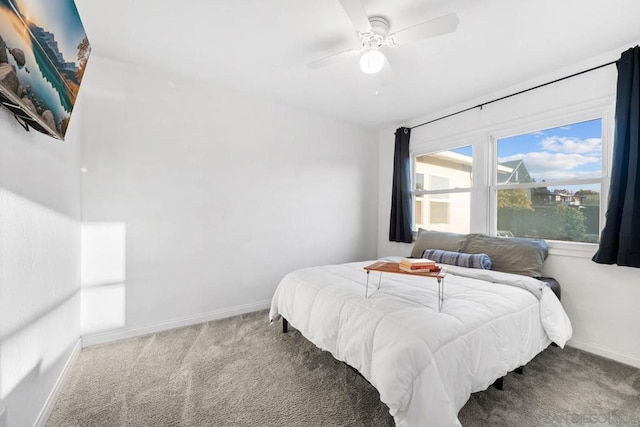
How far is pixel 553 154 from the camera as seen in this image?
8.73ft

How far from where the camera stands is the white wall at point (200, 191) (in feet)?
7.96

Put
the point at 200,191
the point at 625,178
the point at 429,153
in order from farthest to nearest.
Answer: the point at 429,153 → the point at 200,191 → the point at 625,178

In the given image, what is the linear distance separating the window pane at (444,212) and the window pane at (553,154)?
50 cm

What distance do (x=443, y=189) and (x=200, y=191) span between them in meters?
3.00

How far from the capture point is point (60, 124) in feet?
4.84

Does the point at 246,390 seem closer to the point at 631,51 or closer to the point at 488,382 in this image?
the point at 488,382

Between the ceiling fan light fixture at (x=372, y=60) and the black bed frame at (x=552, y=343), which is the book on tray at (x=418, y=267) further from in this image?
the ceiling fan light fixture at (x=372, y=60)

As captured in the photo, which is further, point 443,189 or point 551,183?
point 443,189

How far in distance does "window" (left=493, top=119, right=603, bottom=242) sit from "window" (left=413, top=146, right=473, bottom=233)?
362 mm

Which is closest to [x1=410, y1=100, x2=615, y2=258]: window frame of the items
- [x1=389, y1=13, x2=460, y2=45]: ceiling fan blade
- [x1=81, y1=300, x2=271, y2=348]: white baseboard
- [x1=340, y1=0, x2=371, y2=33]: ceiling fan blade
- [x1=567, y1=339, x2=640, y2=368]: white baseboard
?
[x1=567, y1=339, x2=640, y2=368]: white baseboard

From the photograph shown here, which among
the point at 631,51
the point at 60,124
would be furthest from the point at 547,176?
the point at 60,124

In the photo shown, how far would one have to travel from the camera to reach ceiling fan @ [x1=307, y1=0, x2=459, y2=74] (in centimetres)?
155

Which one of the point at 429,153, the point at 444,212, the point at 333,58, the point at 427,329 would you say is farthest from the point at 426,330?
the point at 429,153

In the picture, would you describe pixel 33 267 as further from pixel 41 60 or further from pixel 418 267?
pixel 418 267
